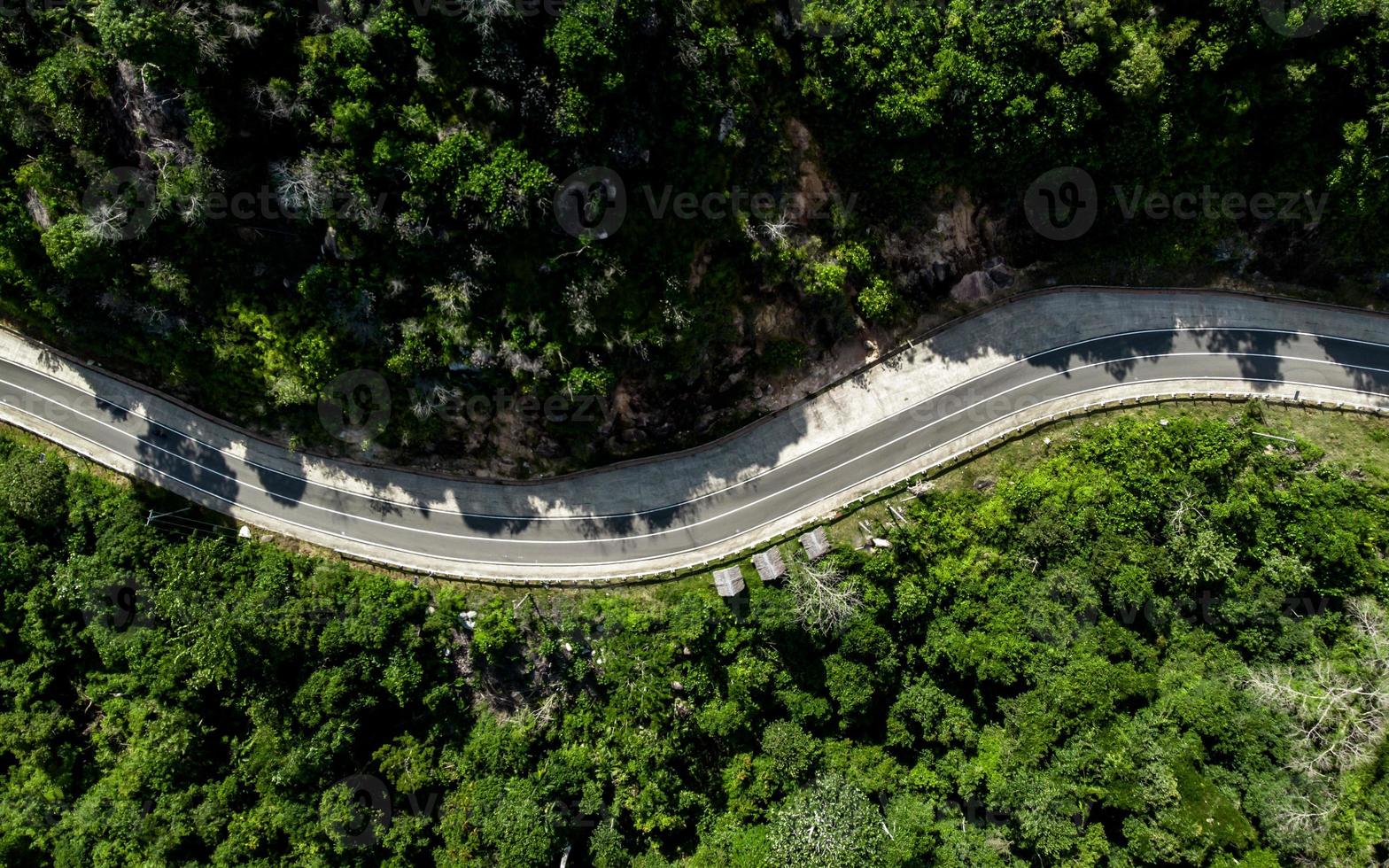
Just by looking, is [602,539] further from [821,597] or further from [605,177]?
[605,177]

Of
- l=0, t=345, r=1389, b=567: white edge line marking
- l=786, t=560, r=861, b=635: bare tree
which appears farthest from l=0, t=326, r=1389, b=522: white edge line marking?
l=786, t=560, r=861, b=635: bare tree

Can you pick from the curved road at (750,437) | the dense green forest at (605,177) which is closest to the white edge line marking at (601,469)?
the curved road at (750,437)

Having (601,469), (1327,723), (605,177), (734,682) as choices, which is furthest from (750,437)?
(1327,723)

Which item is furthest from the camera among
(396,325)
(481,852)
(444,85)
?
(481,852)

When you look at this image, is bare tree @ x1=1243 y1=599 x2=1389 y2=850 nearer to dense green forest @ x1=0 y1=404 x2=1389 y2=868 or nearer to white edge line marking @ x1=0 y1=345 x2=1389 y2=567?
dense green forest @ x1=0 y1=404 x2=1389 y2=868

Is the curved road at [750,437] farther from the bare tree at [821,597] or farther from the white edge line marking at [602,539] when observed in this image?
the bare tree at [821,597]

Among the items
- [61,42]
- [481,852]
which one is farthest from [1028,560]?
[61,42]

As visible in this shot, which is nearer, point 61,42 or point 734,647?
point 61,42

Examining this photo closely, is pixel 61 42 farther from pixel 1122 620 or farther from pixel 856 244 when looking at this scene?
pixel 1122 620
